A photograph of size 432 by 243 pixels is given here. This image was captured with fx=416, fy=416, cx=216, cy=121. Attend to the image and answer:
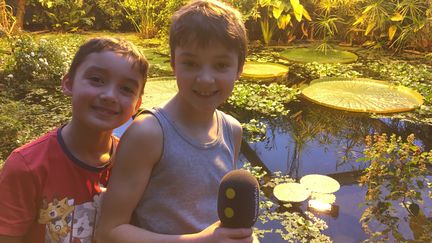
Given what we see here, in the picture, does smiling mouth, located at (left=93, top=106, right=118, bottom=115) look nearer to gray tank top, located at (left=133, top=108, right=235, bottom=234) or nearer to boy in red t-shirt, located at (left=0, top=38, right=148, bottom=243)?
boy in red t-shirt, located at (left=0, top=38, right=148, bottom=243)

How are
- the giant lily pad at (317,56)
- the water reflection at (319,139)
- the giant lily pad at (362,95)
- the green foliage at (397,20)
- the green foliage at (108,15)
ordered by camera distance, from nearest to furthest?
1. the water reflection at (319,139)
2. the giant lily pad at (362,95)
3. the giant lily pad at (317,56)
4. the green foliage at (397,20)
5. the green foliage at (108,15)

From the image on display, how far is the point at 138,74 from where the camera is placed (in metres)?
1.22

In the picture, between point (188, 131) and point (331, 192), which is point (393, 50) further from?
point (188, 131)

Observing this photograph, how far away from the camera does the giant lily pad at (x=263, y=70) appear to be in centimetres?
504

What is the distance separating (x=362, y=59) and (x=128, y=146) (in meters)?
5.98

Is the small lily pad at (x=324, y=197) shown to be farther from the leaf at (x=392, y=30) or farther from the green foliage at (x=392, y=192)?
the leaf at (x=392, y=30)

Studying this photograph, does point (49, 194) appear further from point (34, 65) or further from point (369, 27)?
point (369, 27)

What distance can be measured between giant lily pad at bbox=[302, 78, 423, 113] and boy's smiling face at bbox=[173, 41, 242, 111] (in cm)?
313

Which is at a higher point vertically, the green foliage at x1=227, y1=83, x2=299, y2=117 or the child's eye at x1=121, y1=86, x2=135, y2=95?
the child's eye at x1=121, y1=86, x2=135, y2=95

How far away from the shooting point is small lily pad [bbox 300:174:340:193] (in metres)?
2.55

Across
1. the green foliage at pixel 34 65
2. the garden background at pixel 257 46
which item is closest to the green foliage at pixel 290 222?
the garden background at pixel 257 46

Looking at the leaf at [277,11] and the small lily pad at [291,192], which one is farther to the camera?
the leaf at [277,11]

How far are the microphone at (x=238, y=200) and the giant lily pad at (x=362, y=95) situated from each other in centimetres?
337

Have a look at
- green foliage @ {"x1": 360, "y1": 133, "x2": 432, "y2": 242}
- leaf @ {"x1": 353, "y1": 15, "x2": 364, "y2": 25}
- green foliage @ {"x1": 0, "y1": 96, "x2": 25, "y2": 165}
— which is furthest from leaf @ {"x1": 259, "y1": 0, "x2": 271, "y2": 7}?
green foliage @ {"x1": 360, "y1": 133, "x2": 432, "y2": 242}
